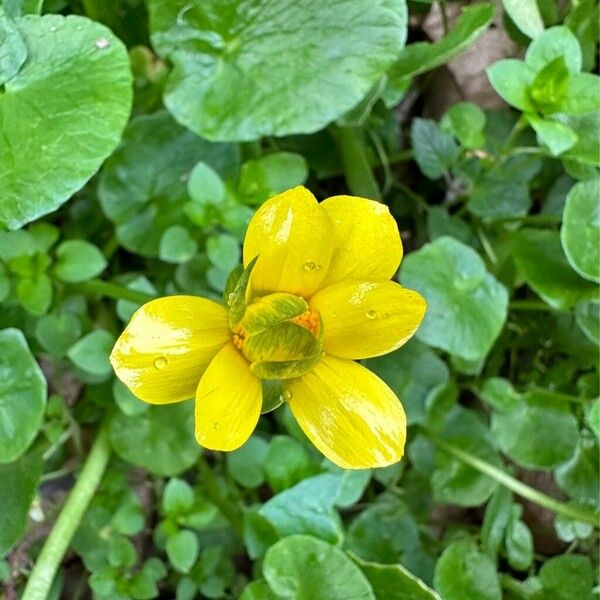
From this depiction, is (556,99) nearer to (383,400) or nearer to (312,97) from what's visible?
(312,97)

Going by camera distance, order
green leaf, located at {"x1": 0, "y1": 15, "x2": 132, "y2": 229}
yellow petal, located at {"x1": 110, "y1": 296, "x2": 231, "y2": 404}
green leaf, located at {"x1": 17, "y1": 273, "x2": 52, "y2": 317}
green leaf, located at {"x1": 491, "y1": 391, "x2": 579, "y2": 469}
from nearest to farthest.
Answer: yellow petal, located at {"x1": 110, "y1": 296, "x2": 231, "y2": 404}
green leaf, located at {"x1": 0, "y1": 15, "x2": 132, "y2": 229}
green leaf, located at {"x1": 17, "y1": 273, "x2": 52, "y2": 317}
green leaf, located at {"x1": 491, "y1": 391, "x2": 579, "y2": 469}

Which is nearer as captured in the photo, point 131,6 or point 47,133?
point 47,133

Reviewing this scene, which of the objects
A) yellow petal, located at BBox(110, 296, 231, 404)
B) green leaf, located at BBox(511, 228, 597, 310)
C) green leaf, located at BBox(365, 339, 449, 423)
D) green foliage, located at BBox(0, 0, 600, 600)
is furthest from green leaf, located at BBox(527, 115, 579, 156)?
yellow petal, located at BBox(110, 296, 231, 404)

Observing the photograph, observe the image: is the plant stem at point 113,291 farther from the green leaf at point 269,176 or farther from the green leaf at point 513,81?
the green leaf at point 513,81

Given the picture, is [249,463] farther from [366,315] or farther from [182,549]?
[366,315]

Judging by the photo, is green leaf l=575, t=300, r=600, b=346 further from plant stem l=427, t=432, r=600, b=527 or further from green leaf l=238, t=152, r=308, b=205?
green leaf l=238, t=152, r=308, b=205

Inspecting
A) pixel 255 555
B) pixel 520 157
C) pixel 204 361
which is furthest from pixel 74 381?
pixel 520 157

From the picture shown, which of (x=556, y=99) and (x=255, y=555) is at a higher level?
(x=556, y=99)
